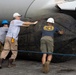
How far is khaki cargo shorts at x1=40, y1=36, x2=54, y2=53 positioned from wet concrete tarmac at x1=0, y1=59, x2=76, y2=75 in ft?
1.56

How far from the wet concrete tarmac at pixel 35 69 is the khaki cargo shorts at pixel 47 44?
0.48 meters

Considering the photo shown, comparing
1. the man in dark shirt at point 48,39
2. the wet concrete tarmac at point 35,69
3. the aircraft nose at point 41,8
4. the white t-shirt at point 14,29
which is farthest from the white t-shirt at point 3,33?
the man in dark shirt at point 48,39

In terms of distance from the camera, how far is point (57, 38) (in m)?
7.98

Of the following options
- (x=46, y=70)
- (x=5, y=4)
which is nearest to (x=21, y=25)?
(x=5, y=4)

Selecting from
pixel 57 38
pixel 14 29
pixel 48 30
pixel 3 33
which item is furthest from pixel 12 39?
pixel 57 38

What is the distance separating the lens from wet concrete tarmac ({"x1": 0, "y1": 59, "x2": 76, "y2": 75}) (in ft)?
23.9

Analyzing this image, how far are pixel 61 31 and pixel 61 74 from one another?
1284mm

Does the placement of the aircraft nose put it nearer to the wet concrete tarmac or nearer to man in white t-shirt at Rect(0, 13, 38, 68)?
man in white t-shirt at Rect(0, 13, 38, 68)

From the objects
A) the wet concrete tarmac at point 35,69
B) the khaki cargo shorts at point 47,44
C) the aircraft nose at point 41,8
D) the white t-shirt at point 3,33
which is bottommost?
the wet concrete tarmac at point 35,69

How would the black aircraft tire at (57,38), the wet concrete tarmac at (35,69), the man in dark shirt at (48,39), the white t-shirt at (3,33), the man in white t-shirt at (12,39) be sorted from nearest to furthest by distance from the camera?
the wet concrete tarmac at (35,69) → the man in dark shirt at (48,39) → the black aircraft tire at (57,38) → the man in white t-shirt at (12,39) → the white t-shirt at (3,33)

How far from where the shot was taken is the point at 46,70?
7.28 m

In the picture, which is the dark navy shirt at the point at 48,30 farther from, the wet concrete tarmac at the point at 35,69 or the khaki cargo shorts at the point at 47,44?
the wet concrete tarmac at the point at 35,69

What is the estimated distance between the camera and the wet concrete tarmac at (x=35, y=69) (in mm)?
7270

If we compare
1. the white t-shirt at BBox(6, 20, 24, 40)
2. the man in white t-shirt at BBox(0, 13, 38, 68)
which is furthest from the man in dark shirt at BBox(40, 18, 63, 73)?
the white t-shirt at BBox(6, 20, 24, 40)
